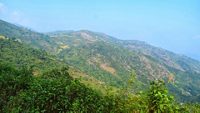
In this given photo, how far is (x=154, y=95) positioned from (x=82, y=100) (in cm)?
Result: 1412

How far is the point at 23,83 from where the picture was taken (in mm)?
52281

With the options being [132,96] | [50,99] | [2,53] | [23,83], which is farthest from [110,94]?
[2,53]

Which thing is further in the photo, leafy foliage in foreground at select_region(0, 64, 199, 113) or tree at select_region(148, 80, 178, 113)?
leafy foliage in foreground at select_region(0, 64, 199, 113)

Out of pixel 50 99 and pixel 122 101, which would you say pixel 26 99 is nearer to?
pixel 50 99

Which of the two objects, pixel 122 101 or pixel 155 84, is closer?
pixel 155 84

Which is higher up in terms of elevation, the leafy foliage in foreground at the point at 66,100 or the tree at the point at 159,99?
the tree at the point at 159,99

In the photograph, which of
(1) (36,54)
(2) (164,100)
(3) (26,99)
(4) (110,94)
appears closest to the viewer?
(2) (164,100)

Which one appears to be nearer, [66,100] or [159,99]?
[159,99]

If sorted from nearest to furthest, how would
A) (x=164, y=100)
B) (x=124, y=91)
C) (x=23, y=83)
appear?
(x=164, y=100) < (x=124, y=91) < (x=23, y=83)

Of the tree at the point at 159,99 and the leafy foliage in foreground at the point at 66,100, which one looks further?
the leafy foliage in foreground at the point at 66,100

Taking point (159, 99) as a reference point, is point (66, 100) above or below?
below

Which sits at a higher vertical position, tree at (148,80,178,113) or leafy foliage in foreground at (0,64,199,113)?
tree at (148,80,178,113)

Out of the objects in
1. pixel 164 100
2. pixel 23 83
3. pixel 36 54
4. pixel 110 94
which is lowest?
pixel 36 54

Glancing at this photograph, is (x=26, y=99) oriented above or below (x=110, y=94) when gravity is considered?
below
